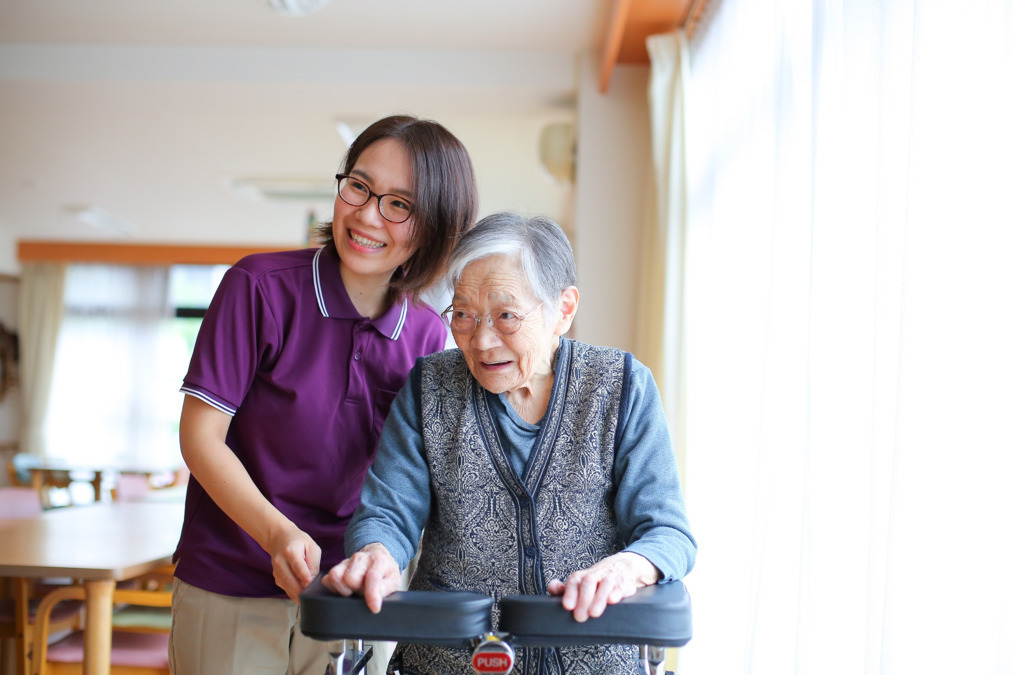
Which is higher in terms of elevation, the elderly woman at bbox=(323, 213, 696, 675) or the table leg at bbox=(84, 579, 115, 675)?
the elderly woman at bbox=(323, 213, 696, 675)

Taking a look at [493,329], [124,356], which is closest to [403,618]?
[493,329]

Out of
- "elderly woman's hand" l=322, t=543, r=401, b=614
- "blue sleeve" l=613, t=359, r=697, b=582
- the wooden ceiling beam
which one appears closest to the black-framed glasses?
"blue sleeve" l=613, t=359, r=697, b=582

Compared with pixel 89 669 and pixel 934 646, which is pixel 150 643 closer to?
pixel 89 669

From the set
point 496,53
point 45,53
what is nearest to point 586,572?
point 496,53

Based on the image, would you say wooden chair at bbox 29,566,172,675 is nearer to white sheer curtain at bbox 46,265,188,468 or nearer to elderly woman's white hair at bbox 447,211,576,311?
elderly woman's white hair at bbox 447,211,576,311

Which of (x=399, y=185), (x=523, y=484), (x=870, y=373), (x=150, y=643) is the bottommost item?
(x=150, y=643)

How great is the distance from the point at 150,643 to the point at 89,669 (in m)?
0.50

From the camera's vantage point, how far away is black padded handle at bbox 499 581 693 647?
1.02m

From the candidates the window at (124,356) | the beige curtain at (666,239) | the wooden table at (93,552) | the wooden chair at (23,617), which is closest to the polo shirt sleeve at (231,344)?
the wooden table at (93,552)

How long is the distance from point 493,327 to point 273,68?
132 inches

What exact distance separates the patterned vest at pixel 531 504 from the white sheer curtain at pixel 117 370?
9.53 metres

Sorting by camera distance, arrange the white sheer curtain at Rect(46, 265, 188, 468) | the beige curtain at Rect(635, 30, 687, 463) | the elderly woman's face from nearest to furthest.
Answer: the elderly woman's face → the beige curtain at Rect(635, 30, 687, 463) → the white sheer curtain at Rect(46, 265, 188, 468)

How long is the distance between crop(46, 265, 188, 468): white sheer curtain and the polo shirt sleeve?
9312mm

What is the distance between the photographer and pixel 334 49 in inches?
164
